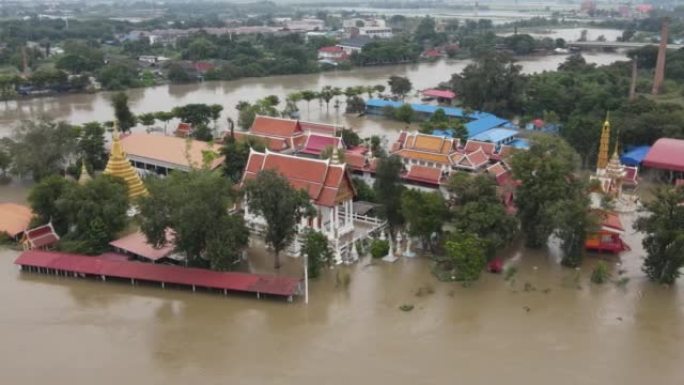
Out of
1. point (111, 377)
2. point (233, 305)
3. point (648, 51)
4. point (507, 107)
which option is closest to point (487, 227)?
point (233, 305)

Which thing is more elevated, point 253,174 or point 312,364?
point 253,174

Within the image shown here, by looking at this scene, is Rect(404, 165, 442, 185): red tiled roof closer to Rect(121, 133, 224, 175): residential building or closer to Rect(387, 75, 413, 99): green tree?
Rect(121, 133, 224, 175): residential building

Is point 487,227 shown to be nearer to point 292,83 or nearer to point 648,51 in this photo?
point 292,83

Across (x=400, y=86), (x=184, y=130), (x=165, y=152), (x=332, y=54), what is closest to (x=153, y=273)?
(x=165, y=152)

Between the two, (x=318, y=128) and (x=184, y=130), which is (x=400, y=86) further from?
(x=184, y=130)

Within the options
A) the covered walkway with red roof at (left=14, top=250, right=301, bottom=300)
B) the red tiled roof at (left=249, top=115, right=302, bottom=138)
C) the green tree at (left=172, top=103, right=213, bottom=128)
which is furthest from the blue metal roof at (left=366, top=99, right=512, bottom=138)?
the covered walkway with red roof at (left=14, top=250, right=301, bottom=300)
